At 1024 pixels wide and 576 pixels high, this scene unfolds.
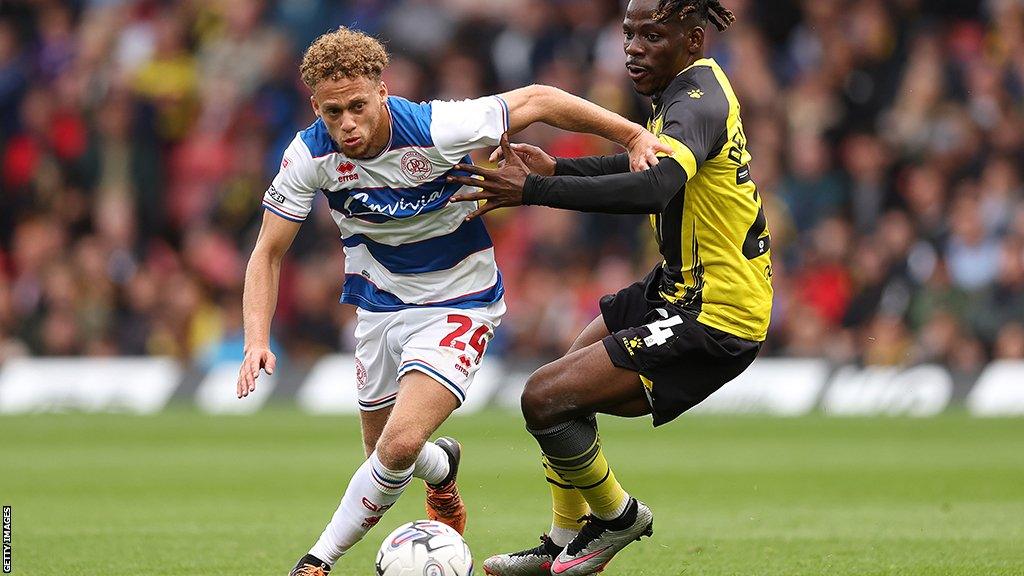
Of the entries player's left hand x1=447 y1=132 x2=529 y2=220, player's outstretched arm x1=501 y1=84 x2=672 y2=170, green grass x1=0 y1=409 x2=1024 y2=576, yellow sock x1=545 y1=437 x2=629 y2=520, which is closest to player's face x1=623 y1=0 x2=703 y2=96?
player's outstretched arm x1=501 y1=84 x2=672 y2=170

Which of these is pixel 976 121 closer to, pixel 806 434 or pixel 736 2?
pixel 736 2

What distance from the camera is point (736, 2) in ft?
61.4

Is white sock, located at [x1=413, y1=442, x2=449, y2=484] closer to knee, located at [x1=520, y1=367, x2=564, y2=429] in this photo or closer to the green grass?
the green grass

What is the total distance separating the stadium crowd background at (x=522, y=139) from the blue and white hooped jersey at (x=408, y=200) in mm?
9542

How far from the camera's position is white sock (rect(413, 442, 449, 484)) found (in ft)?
25.1

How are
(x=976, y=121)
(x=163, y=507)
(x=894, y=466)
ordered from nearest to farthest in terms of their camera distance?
(x=163, y=507) < (x=894, y=466) < (x=976, y=121)

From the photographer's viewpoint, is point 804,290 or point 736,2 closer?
point 804,290

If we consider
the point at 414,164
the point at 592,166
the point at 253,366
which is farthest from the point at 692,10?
the point at 253,366

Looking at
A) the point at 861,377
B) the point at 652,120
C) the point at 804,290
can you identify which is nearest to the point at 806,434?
the point at 861,377

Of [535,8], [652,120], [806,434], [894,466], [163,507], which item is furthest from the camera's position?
[535,8]

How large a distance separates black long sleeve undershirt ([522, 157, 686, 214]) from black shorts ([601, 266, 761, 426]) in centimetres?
66

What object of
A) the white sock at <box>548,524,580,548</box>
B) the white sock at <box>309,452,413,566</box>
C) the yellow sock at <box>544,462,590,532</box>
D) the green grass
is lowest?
the green grass

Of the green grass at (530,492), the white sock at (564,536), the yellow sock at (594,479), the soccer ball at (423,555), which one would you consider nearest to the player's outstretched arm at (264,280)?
the soccer ball at (423,555)

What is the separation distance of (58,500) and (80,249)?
327 inches
